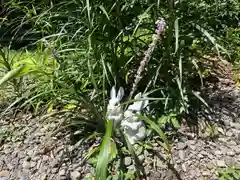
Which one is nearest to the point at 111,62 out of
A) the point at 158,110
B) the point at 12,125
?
the point at 158,110

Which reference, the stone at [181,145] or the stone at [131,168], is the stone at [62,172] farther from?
the stone at [181,145]

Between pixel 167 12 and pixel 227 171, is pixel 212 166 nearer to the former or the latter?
pixel 227 171

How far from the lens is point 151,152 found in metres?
1.69

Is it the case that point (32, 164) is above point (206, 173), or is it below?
above

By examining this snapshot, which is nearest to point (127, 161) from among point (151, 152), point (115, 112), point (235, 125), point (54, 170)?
point (151, 152)

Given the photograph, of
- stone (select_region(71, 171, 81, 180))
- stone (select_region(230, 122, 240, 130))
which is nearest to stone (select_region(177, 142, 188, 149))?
stone (select_region(230, 122, 240, 130))

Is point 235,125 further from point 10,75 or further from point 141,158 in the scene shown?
point 10,75

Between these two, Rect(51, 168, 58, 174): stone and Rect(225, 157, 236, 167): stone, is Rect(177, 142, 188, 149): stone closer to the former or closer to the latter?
Rect(225, 157, 236, 167): stone

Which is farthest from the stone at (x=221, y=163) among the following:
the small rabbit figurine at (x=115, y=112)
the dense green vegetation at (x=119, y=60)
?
the small rabbit figurine at (x=115, y=112)

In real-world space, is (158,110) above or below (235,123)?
above

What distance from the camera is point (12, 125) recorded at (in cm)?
208

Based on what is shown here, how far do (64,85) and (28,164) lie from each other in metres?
0.50

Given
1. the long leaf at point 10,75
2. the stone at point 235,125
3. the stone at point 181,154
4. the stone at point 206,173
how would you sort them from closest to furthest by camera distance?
the long leaf at point 10,75 < the stone at point 206,173 < the stone at point 181,154 < the stone at point 235,125

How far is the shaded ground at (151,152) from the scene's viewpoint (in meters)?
1.63
